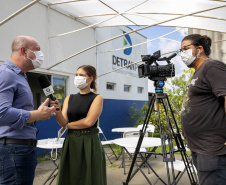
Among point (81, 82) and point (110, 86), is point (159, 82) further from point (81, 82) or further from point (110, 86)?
point (110, 86)

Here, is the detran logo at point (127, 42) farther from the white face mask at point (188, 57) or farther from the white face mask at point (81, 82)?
the white face mask at point (188, 57)

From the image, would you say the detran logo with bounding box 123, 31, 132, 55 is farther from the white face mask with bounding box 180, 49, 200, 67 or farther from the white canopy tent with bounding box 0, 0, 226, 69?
the white face mask with bounding box 180, 49, 200, 67

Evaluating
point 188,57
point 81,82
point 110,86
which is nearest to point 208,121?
point 188,57

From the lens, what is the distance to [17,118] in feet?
5.12

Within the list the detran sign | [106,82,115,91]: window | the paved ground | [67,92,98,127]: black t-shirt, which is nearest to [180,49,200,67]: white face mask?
[67,92,98,127]: black t-shirt

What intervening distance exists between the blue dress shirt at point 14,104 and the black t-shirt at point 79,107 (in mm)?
744

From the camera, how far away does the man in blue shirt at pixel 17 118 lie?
1.57 meters

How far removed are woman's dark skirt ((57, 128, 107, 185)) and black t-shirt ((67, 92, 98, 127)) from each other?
17 cm

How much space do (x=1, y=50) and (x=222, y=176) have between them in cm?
535

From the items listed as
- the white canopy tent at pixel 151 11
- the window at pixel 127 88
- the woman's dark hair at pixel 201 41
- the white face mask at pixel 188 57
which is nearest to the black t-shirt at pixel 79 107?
the white face mask at pixel 188 57

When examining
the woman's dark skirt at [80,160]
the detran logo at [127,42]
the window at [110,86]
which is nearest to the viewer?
the woman's dark skirt at [80,160]

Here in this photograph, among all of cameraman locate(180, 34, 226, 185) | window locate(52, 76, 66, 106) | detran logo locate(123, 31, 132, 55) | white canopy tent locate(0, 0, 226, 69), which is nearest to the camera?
cameraman locate(180, 34, 226, 185)

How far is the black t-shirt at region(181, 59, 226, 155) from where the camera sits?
5.54ft

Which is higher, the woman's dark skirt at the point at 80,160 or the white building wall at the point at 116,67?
the white building wall at the point at 116,67
